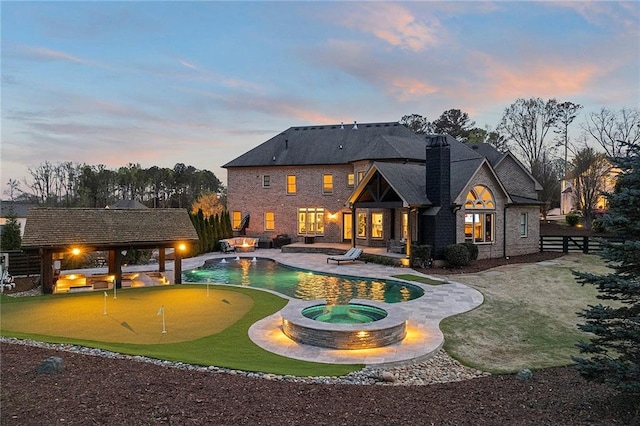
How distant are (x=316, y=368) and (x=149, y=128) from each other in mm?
32732

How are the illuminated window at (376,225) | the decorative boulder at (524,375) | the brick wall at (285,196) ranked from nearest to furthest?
the decorative boulder at (524,375), the illuminated window at (376,225), the brick wall at (285,196)

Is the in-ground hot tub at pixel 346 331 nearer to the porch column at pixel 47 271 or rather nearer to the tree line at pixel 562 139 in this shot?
the porch column at pixel 47 271

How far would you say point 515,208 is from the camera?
23.8 meters

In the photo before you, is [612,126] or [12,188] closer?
[612,126]

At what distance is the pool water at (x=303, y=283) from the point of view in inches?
562

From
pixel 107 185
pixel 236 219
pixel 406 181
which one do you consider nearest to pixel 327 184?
pixel 236 219

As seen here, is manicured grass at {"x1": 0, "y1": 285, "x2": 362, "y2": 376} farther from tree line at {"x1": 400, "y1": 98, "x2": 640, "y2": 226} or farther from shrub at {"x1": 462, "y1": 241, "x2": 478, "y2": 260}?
tree line at {"x1": 400, "y1": 98, "x2": 640, "y2": 226}

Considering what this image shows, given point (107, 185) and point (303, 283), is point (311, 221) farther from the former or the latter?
point (107, 185)

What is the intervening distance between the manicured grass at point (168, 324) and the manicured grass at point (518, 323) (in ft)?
10.8

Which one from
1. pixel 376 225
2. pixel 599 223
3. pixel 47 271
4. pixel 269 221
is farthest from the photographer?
pixel 269 221

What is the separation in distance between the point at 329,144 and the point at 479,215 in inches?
528

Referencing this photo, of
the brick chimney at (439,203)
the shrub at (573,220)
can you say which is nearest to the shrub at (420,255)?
the brick chimney at (439,203)

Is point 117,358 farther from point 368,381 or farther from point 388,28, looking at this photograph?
point 388,28

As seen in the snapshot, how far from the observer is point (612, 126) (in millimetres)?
37375
